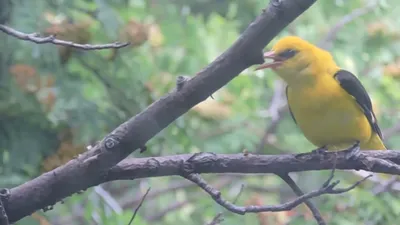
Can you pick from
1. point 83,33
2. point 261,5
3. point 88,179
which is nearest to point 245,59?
point 88,179

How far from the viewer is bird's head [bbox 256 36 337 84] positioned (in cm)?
289

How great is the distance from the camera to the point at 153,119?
5.51 ft

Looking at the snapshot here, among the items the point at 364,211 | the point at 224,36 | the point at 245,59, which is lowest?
the point at 364,211

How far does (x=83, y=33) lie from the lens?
10.5ft

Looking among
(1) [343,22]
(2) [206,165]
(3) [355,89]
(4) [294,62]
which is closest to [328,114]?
(3) [355,89]

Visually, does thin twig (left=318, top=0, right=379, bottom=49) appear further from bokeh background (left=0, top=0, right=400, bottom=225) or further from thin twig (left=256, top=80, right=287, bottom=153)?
thin twig (left=256, top=80, right=287, bottom=153)

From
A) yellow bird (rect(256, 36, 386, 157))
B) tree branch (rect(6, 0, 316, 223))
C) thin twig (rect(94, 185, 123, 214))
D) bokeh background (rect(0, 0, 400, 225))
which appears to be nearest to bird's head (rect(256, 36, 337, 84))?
yellow bird (rect(256, 36, 386, 157))

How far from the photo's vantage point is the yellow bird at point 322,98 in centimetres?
274

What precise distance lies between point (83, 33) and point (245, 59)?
1754mm

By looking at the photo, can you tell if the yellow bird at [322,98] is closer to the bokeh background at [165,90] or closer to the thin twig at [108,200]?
the bokeh background at [165,90]

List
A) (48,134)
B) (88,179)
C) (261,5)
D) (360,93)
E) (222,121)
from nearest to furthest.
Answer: (88,179) → (360,93) → (48,134) → (261,5) → (222,121)

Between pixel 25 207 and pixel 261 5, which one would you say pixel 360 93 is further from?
pixel 25 207

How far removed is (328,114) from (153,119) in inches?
47.8

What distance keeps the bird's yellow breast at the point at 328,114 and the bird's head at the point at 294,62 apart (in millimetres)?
63
